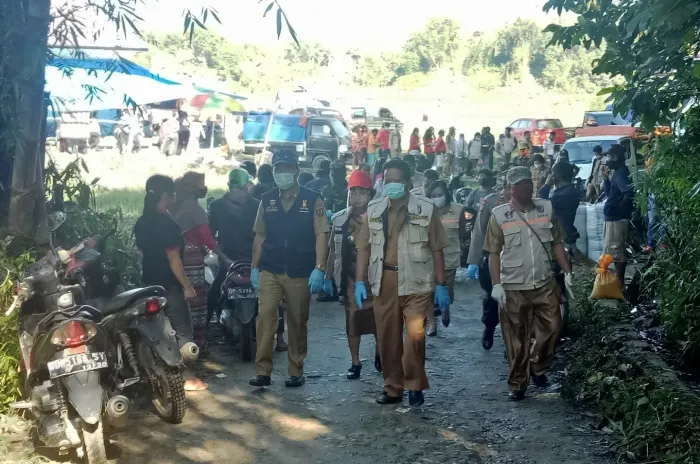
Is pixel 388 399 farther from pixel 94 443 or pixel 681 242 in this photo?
pixel 681 242

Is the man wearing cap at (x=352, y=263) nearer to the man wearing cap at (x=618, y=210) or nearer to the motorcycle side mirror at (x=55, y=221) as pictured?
the motorcycle side mirror at (x=55, y=221)

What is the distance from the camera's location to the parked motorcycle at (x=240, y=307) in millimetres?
7992

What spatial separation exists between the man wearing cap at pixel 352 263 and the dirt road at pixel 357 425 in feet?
1.14

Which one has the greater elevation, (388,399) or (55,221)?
(55,221)

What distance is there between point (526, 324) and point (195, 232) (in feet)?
10.1

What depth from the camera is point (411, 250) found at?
679cm

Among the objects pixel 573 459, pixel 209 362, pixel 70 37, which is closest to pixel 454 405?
pixel 573 459

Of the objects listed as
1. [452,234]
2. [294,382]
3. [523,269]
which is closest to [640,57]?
[523,269]

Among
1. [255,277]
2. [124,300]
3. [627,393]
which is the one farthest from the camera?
[255,277]

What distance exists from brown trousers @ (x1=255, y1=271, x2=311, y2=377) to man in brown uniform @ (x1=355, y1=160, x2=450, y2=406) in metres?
0.73

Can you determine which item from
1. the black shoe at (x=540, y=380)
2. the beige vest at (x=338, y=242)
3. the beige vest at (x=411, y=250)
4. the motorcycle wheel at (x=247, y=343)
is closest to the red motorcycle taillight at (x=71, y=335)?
the beige vest at (x=411, y=250)

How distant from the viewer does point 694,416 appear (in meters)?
5.45

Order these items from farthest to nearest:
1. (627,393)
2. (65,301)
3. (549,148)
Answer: (549,148) → (627,393) → (65,301)

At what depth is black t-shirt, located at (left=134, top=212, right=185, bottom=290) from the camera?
705 cm
